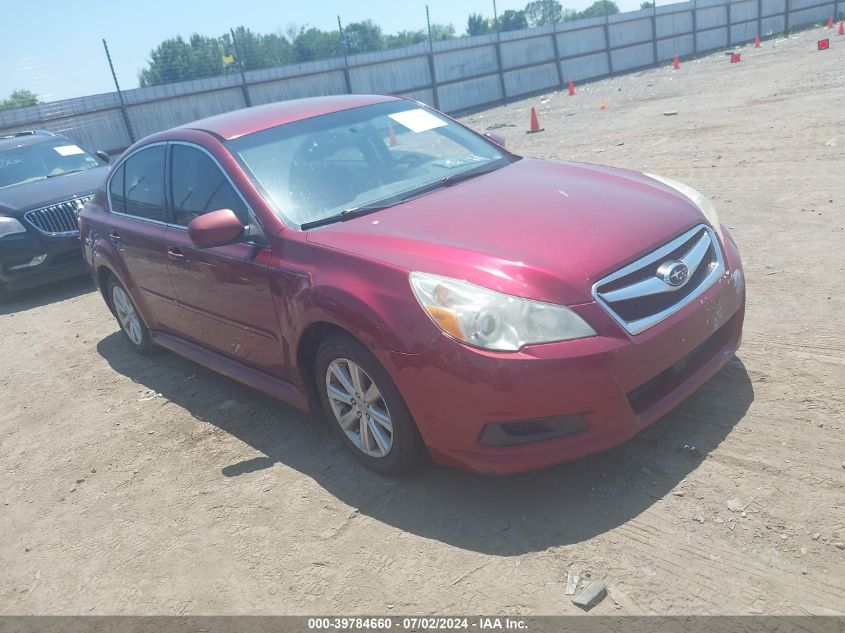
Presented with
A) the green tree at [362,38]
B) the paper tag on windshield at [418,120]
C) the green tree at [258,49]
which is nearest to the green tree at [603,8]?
the green tree at [362,38]

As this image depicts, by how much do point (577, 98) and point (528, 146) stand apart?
9.82 metres

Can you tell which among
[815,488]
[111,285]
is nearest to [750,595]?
[815,488]

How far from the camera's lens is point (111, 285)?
612 cm

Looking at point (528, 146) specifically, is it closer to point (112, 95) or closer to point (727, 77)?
point (727, 77)

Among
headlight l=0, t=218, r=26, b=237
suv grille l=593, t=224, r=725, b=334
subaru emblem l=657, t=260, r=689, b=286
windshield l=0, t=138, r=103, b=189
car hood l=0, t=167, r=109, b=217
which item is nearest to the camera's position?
suv grille l=593, t=224, r=725, b=334

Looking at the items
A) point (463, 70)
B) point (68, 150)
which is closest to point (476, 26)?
point (463, 70)

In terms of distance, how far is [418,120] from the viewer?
16.1 ft

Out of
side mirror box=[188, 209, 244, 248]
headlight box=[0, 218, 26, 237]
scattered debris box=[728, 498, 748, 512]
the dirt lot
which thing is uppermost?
side mirror box=[188, 209, 244, 248]

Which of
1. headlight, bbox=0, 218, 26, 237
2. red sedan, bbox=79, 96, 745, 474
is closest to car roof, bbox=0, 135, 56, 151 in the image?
headlight, bbox=0, 218, 26, 237

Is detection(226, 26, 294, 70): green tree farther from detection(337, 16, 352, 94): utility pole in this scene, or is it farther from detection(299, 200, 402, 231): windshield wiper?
detection(299, 200, 402, 231): windshield wiper

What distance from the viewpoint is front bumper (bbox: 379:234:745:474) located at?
2908 millimetres

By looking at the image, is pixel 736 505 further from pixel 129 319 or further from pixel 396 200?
pixel 129 319

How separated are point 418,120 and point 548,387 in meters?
2.59

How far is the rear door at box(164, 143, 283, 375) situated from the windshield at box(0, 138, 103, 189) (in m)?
5.78
